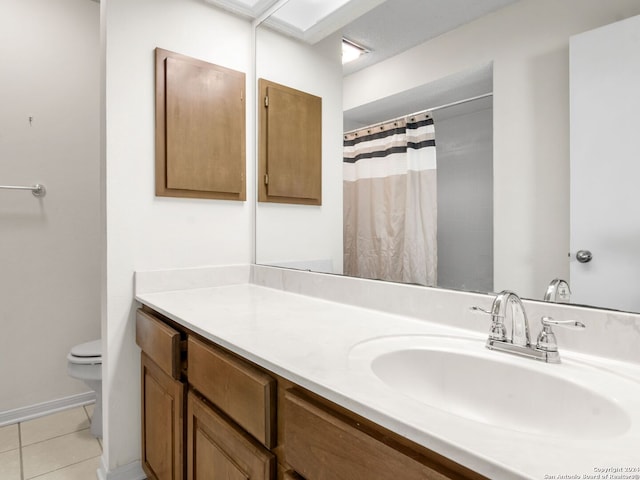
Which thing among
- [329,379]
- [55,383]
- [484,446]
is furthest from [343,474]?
[55,383]

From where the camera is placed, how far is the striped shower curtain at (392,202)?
A: 3.90 ft

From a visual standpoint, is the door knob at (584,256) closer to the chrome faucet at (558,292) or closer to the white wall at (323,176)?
the chrome faucet at (558,292)

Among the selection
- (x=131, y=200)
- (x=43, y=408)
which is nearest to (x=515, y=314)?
(x=131, y=200)

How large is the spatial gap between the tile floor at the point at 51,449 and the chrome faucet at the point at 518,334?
Result: 5.94 ft

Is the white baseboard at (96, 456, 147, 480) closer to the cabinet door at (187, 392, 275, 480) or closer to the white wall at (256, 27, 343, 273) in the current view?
the cabinet door at (187, 392, 275, 480)

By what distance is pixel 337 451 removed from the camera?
0.64m

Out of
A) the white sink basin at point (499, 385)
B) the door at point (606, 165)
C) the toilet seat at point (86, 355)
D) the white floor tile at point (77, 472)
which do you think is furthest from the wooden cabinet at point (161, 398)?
the door at point (606, 165)

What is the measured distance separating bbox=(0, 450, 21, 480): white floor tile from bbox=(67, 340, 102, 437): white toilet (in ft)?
1.05

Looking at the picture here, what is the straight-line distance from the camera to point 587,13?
878 millimetres

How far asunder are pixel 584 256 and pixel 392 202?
23.1 inches

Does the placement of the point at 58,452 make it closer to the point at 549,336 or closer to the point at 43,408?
the point at 43,408

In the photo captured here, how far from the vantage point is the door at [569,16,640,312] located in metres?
0.80

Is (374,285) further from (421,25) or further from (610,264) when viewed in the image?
(421,25)

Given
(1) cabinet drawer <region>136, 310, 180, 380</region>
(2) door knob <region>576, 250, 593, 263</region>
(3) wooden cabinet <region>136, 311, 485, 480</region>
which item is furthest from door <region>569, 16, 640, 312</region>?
(1) cabinet drawer <region>136, 310, 180, 380</region>
